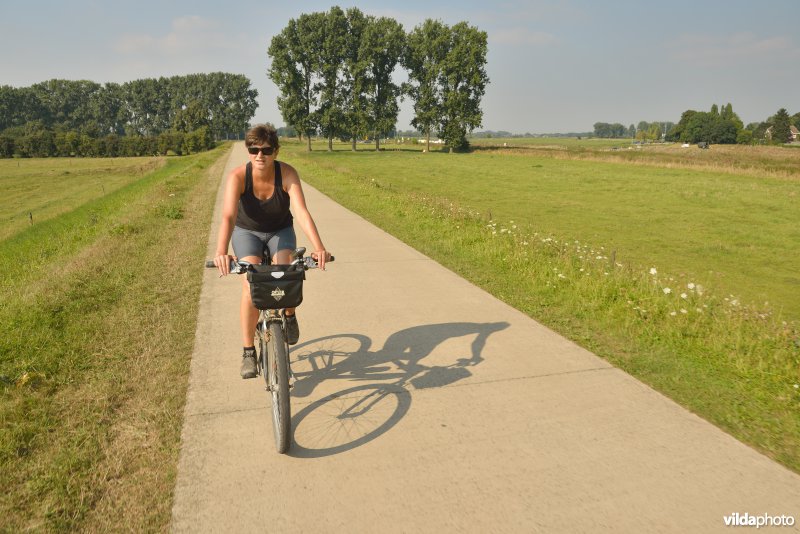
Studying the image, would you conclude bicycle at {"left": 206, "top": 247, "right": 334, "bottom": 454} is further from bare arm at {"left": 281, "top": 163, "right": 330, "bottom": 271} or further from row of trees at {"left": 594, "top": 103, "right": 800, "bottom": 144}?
row of trees at {"left": 594, "top": 103, "right": 800, "bottom": 144}

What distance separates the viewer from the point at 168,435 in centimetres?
302

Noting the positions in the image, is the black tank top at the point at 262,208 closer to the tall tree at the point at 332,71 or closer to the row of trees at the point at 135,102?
the tall tree at the point at 332,71

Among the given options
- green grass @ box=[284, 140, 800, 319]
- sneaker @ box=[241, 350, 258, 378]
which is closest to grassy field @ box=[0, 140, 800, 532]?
green grass @ box=[284, 140, 800, 319]

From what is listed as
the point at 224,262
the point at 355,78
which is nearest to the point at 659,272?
the point at 224,262

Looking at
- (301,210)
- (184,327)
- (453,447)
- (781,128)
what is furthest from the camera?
(781,128)

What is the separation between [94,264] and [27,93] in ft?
477

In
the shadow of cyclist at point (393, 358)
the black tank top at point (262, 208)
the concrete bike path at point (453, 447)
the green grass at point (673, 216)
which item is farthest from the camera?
the green grass at point (673, 216)

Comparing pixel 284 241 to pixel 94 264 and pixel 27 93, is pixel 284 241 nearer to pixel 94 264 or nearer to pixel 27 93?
pixel 94 264

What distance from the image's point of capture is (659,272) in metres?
8.86

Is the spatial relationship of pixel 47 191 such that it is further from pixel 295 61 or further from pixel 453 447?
pixel 453 447

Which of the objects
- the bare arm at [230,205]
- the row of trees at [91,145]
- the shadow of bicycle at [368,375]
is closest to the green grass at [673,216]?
the shadow of bicycle at [368,375]

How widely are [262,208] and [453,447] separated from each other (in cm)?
197

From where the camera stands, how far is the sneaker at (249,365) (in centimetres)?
339

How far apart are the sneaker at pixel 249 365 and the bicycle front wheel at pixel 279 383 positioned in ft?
1.40
